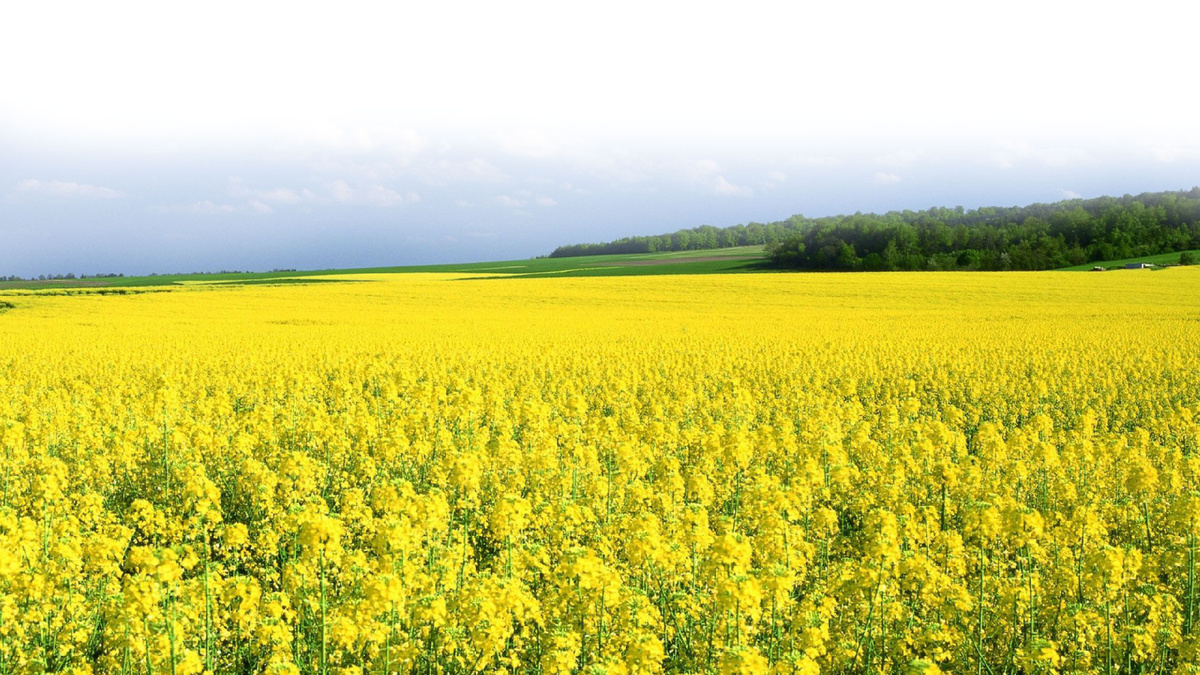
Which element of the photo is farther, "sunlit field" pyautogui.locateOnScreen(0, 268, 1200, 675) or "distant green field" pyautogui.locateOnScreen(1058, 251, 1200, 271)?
"distant green field" pyautogui.locateOnScreen(1058, 251, 1200, 271)

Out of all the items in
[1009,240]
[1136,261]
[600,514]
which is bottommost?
[600,514]

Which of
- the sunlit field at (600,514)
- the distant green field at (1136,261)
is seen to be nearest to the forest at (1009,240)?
the distant green field at (1136,261)

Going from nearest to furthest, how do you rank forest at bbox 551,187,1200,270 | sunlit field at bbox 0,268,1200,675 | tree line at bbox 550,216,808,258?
1. sunlit field at bbox 0,268,1200,675
2. forest at bbox 551,187,1200,270
3. tree line at bbox 550,216,808,258

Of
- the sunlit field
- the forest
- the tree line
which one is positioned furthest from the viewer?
the tree line

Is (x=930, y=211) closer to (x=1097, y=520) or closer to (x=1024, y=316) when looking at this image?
(x=1024, y=316)

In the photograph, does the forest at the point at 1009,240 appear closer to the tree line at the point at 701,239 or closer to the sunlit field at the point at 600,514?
the tree line at the point at 701,239

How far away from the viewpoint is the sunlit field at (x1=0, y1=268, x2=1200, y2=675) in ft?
17.3

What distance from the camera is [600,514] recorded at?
28.5 feet

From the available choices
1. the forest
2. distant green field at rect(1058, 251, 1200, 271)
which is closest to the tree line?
the forest

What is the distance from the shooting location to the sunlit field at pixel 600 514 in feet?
17.3

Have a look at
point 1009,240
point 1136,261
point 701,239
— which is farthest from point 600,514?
point 701,239

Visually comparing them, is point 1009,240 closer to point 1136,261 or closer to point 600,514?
point 1136,261

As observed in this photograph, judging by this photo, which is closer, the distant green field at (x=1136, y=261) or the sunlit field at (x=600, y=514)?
the sunlit field at (x=600, y=514)

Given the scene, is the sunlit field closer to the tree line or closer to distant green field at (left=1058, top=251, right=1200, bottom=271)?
distant green field at (left=1058, top=251, right=1200, bottom=271)
